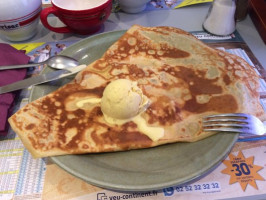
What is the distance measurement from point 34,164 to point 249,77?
0.78 m

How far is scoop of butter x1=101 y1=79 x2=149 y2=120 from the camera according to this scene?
725mm

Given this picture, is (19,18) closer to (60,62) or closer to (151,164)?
(60,62)

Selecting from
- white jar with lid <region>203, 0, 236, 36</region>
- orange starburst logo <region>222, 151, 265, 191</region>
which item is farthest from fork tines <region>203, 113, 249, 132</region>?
white jar with lid <region>203, 0, 236, 36</region>

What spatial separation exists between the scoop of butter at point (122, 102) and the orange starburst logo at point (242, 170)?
Answer: 0.31 meters

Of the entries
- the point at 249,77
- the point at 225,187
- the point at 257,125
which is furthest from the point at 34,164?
the point at 249,77

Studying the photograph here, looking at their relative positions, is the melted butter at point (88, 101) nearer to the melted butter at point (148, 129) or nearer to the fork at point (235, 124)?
the melted butter at point (148, 129)

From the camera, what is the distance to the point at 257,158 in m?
0.74

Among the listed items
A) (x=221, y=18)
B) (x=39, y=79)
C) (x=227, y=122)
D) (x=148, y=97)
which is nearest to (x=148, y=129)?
A: (x=148, y=97)

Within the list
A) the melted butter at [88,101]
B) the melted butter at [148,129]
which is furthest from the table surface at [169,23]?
the melted butter at [148,129]

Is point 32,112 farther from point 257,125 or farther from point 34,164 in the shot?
point 257,125

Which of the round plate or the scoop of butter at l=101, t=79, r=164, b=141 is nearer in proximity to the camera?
the round plate

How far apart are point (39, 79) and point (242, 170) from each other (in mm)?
715

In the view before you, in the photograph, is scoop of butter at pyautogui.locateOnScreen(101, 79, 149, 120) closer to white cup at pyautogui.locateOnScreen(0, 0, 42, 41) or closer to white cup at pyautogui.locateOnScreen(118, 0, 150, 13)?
white cup at pyautogui.locateOnScreen(0, 0, 42, 41)

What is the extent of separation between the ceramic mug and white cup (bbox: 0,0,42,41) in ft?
0.18
